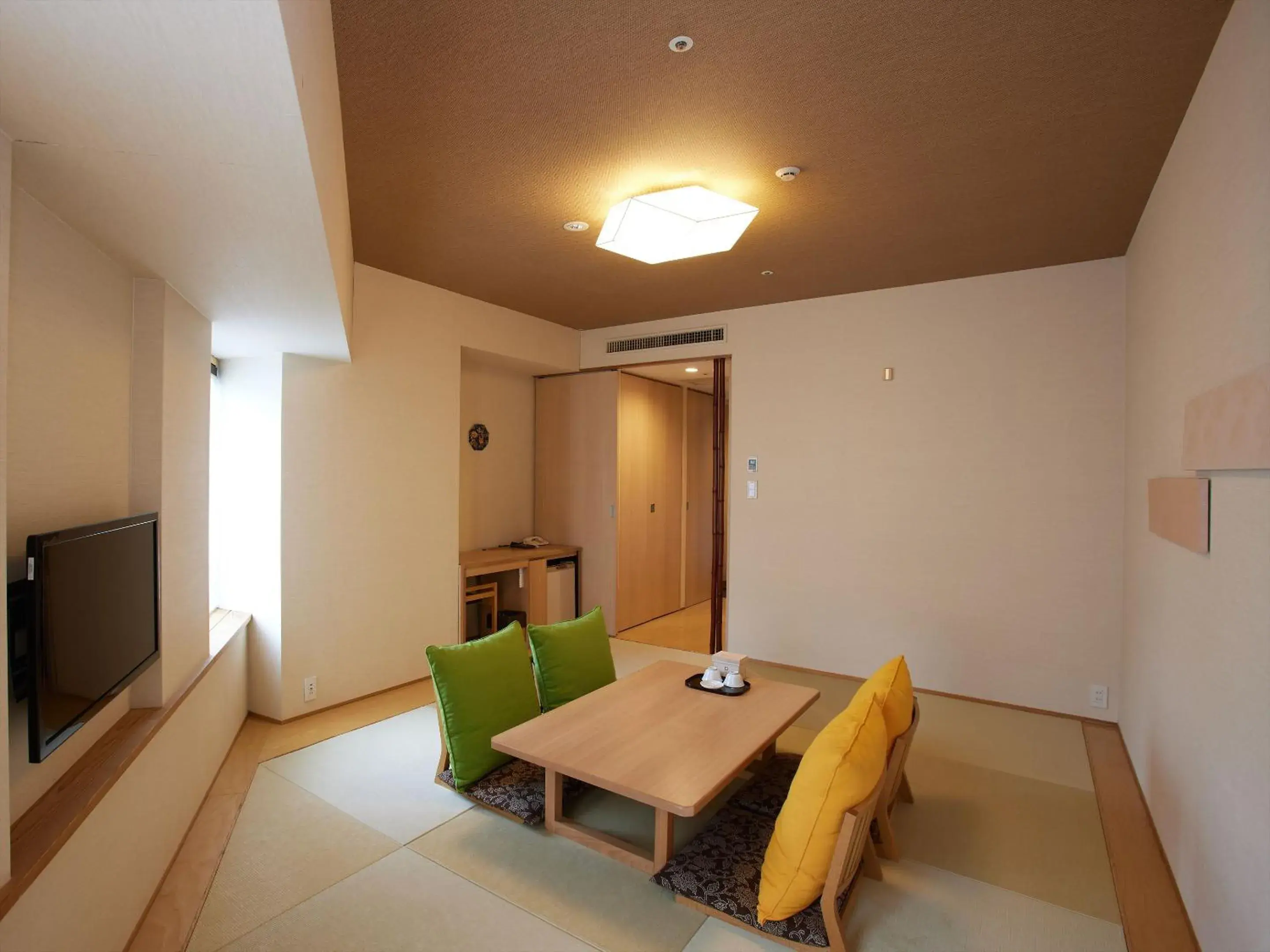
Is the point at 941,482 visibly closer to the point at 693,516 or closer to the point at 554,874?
the point at 693,516

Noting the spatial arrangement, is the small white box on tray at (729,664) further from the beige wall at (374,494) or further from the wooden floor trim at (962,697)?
the beige wall at (374,494)

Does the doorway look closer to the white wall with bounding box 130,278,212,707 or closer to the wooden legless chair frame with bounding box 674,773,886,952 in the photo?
the wooden legless chair frame with bounding box 674,773,886,952

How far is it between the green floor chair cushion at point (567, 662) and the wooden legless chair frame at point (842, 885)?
1.14 metres

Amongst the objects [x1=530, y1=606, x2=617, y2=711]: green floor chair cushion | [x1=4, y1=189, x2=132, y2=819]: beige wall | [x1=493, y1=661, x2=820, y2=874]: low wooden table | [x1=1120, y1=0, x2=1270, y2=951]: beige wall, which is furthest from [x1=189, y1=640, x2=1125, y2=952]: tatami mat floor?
[x1=4, y1=189, x2=132, y2=819]: beige wall

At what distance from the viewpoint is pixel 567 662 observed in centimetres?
311

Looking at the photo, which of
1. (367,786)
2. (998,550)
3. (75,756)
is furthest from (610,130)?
(998,550)

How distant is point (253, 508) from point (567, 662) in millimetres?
2019

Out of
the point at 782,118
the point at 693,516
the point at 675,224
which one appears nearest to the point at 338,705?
the point at 675,224

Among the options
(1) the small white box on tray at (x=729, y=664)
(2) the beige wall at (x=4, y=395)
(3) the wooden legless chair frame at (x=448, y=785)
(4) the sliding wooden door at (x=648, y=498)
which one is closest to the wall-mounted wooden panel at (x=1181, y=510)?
(1) the small white box on tray at (x=729, y=664)

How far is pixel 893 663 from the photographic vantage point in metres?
2.40

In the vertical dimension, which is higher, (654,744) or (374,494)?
(374,494)

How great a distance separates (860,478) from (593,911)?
10.6 ft

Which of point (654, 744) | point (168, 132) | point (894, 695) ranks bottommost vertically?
point (654, 744)

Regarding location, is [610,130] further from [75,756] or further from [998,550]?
[998,550]
